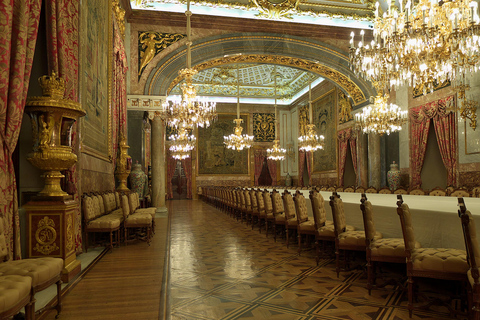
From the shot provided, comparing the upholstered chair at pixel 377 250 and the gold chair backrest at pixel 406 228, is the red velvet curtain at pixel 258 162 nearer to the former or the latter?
the upholstered chair at pixel 377 250

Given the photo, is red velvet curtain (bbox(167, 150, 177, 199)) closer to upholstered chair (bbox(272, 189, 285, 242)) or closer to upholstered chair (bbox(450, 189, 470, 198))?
upholstered chair (bbox(272, 189, 285, 242))

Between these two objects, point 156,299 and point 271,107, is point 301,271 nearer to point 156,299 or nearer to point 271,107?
point 156,299

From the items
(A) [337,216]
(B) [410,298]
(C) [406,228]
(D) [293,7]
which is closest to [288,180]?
(D) [293,7]

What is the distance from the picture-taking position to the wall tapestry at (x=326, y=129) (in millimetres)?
16594

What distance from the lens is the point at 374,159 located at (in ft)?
40.8

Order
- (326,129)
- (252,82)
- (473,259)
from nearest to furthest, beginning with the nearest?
(473,259) → (326,129) → (252,82)

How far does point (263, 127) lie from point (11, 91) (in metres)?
19.0

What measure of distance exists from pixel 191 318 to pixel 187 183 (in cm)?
1790

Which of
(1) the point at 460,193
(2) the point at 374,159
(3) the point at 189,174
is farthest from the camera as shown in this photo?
(3) the point at 189,174

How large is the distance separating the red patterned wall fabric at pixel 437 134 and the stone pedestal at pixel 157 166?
673cm

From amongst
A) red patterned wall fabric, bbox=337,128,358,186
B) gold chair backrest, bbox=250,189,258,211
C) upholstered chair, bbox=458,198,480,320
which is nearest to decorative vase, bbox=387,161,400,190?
red patterned wall fabric, bbox=337,128,358,186

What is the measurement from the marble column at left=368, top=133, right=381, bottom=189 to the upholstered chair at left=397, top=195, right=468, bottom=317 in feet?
32.6

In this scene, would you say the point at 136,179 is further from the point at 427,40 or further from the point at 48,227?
the point at 427,40

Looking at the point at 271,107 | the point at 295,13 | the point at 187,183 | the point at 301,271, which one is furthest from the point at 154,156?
the point at 271,107
